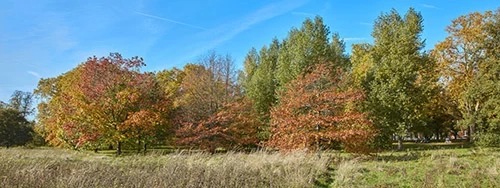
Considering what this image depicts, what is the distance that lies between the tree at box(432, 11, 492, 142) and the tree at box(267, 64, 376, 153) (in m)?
14.3

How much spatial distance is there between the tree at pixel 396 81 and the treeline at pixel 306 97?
62 mm

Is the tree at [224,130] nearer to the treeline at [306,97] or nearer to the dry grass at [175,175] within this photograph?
the treeline at [306,97]

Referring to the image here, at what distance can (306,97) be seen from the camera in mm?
14453

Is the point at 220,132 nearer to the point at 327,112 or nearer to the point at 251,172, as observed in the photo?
the point at 327,112

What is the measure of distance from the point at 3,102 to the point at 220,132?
3558cm

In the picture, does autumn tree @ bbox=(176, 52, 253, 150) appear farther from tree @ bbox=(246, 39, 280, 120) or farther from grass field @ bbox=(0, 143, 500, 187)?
grass field @ bbox=(0, 143, 500, 187)

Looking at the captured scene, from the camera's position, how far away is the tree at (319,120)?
1352cm

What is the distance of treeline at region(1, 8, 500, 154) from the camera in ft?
48.2

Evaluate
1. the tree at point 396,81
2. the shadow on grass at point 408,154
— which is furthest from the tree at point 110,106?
the tree at point 396,81

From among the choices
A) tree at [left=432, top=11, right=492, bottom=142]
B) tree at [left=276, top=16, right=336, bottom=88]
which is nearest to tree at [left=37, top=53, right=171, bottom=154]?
tree at [left=276, top=16, right=336, bottom=88]

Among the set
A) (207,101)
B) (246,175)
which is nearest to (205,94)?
(207,101)

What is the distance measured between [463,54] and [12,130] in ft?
142

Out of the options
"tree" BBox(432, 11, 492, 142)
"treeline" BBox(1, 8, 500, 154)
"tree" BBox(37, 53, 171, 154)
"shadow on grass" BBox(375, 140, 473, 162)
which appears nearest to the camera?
"shadow on grass" BBox(375, 140, 473, 162)

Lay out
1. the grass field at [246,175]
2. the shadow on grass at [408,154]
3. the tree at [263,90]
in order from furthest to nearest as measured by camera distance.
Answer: the tree at [263,90]
the shadow on grass at [408,154]
the grass field at [246,175]
